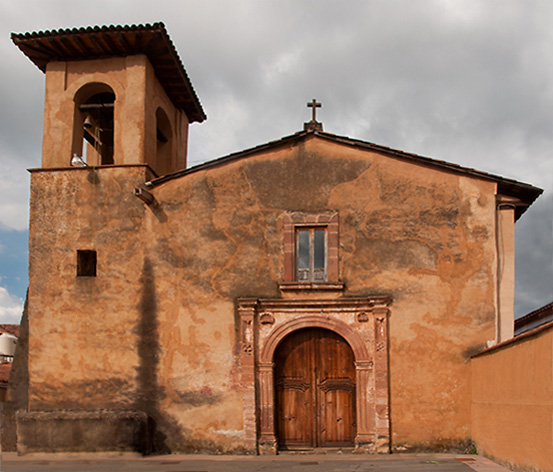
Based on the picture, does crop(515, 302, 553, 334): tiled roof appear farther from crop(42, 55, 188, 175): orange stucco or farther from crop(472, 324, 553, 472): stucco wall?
crop(42, 55, 188, 175): orange stucco

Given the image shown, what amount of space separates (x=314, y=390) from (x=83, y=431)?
4.49 metres

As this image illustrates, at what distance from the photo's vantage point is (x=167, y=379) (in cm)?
1166

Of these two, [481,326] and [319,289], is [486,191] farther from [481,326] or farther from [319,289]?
[319,289]

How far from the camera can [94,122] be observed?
1468 centimetres

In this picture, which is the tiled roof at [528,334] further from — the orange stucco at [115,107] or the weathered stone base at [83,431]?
the orange stucco at [115,107]

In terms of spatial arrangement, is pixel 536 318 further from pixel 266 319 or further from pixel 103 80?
pixel 103 80

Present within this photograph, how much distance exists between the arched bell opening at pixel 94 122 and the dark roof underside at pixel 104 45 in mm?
792

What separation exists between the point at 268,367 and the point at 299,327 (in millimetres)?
974

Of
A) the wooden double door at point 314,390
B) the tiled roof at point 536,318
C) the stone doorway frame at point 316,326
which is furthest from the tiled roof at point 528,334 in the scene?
the tiled roof at point 536,318

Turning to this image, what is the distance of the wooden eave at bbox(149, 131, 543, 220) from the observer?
11.7 metres

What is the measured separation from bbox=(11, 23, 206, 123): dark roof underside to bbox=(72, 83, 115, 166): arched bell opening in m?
0.79

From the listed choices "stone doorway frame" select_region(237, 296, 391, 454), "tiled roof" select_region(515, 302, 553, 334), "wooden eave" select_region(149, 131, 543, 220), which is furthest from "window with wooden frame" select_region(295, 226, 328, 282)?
"tiled roof" select_region(515, 302, 553, 334)

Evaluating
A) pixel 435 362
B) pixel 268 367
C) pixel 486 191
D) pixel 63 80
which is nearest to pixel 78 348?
pixel 268 367

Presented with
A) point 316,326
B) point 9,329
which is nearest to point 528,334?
point 316,326
